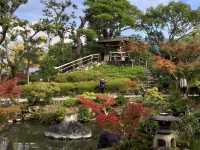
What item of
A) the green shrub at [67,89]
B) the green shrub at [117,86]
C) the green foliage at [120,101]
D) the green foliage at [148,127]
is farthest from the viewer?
the green shrub at [117,86]

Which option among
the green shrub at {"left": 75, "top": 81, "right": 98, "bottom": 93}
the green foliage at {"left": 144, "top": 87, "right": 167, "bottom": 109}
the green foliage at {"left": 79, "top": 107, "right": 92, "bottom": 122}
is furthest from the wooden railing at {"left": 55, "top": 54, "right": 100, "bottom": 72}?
the green foliage at {"left": 79, "top": 107, "right": 92, "bottom": 122}

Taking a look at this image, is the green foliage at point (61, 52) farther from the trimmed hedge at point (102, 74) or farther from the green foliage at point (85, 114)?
the green foliage at point (85, 114)

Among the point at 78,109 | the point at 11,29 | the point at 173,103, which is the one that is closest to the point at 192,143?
the point at 173,103

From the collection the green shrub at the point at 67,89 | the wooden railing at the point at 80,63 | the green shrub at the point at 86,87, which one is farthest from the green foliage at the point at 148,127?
the wooden railing at the point at 80,63

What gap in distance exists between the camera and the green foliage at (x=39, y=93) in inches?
1154

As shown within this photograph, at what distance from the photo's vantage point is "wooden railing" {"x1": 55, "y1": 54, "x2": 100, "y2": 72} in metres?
44.9

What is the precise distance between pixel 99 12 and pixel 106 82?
1457 centimetres

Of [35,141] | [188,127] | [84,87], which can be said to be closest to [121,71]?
[84,87]

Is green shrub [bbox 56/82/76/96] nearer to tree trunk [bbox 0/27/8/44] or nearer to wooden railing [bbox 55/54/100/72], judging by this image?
tree trunk [bbox 0/27/8/44]

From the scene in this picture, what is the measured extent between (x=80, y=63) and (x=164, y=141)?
29.9 m

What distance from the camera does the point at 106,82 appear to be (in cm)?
3569

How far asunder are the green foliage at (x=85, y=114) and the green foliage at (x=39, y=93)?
3.09 metres

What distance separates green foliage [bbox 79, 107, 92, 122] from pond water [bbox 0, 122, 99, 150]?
1.40m

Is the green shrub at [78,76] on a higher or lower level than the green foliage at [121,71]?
lower
